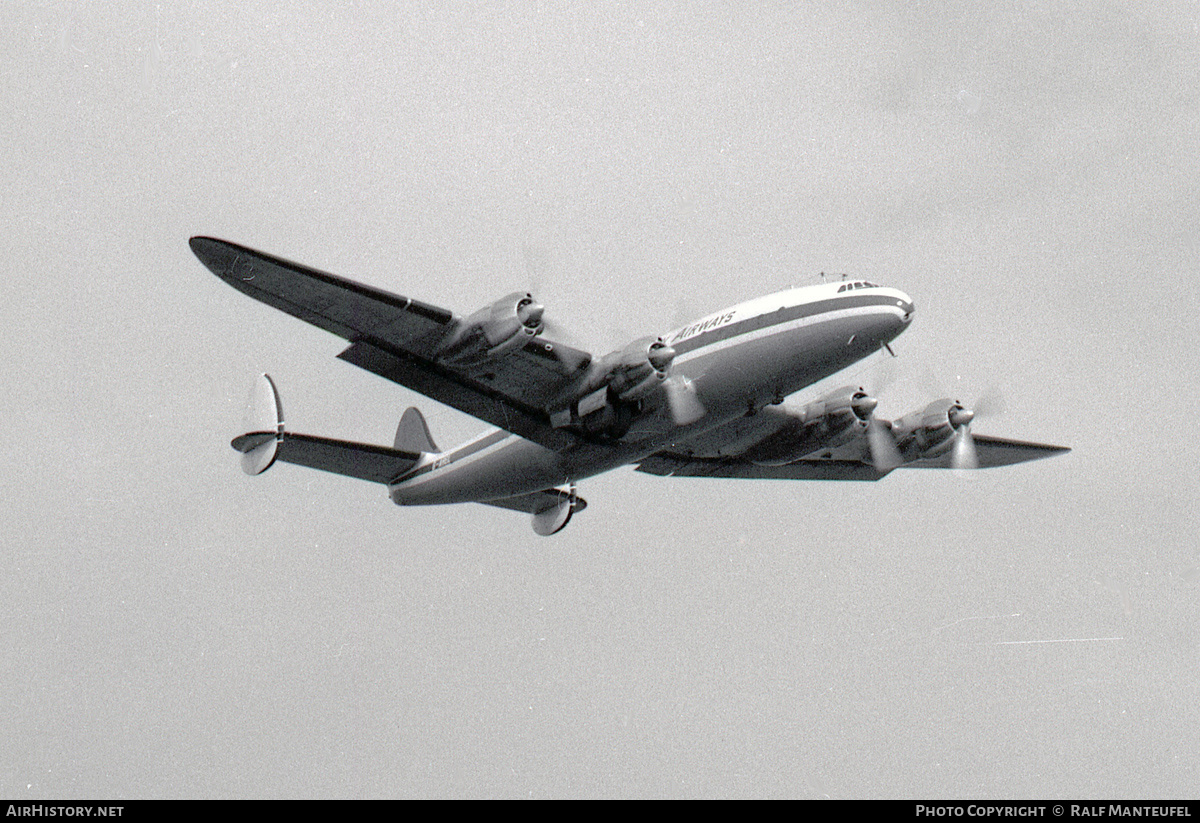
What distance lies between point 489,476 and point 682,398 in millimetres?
5549

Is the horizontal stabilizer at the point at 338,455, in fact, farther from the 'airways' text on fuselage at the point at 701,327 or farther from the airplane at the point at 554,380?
the 'airways' text on fuselage at the point at 701,327

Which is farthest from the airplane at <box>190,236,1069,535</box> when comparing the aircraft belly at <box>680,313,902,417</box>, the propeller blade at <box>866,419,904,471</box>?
the propeller blade at <box>866,419,904,471</box>

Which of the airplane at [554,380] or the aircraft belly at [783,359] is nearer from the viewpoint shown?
the airplane at [554,380]

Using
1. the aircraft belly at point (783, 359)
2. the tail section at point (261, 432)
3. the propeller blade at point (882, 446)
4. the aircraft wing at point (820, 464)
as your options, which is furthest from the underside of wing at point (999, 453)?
the tail section at point (261, 432)

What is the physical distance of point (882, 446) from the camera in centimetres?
3394

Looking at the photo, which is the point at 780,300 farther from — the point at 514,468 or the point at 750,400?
the point at 514,468

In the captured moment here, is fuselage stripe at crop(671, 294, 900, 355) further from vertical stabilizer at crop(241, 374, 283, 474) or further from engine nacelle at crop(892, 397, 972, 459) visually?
vertical stabilizer at crop(241, 374, 283, 474)

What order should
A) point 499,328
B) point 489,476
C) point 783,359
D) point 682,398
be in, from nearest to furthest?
→ point 499,328, point 783,359, point 682,398, point 489,476

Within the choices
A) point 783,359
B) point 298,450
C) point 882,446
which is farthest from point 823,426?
point 298,450

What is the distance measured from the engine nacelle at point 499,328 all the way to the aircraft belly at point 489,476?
13.6 feet

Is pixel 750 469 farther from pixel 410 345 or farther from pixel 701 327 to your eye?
pixel 410 345

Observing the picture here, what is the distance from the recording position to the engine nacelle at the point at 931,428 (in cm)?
3316

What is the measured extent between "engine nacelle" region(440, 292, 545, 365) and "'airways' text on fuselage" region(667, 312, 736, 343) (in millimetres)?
4108
